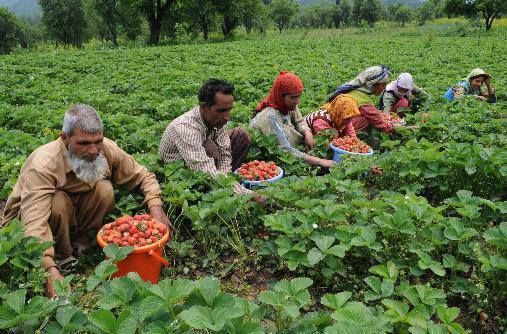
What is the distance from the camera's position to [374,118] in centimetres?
585

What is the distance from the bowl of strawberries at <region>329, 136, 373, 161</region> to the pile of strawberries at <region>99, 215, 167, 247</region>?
8.08 ft

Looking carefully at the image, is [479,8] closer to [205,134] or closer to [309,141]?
[309,141]

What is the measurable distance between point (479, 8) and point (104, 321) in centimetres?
3988

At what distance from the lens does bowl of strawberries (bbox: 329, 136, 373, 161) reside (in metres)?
4.90

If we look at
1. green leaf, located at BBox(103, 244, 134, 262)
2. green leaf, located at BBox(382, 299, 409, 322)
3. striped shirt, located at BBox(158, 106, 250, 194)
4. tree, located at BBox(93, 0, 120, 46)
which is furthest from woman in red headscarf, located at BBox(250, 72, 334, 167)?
tree, located at BBox(93, 0, 120, 46)

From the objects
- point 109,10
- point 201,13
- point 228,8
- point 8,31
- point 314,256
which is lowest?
point 314,256

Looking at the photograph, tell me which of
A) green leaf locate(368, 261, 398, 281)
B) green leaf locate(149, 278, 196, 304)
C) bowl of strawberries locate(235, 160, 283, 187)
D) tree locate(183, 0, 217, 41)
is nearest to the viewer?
green leaf locate(149, 278, 196, 304)

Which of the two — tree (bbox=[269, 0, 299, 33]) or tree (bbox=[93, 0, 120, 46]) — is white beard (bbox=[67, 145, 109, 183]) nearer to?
tree (bbox=[93, 0, 120, 46])

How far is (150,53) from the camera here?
682 inches

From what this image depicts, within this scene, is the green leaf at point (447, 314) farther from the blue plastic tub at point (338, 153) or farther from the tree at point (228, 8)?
the tree at point (228, 8)

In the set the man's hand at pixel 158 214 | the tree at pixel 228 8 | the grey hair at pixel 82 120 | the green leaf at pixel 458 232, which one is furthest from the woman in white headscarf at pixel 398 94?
the tree at pixel 228 8

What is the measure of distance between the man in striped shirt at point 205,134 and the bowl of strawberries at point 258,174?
22 centimetres

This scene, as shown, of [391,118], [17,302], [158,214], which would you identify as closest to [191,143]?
[158,214]

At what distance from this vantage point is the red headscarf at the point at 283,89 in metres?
4.80
